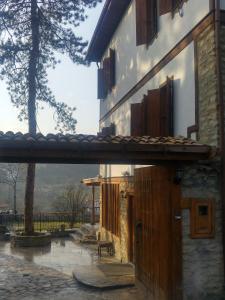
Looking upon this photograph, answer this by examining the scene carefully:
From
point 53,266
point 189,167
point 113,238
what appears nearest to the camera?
point 189,167

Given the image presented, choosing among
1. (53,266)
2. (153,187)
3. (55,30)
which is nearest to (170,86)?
(153,187)

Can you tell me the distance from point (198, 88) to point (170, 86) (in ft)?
5.00

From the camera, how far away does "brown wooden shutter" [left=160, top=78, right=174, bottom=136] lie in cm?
1010

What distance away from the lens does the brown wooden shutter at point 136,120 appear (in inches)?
480

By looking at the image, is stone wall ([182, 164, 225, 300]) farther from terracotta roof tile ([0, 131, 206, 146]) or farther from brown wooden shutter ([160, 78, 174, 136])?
brown wooden shutter ([160, 78, 174, 136])

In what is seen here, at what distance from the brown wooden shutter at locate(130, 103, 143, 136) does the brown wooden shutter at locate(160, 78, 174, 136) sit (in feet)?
5.46

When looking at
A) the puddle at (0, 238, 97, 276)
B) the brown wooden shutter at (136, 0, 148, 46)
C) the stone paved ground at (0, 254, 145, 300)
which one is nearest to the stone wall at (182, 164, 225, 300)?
the stone paved ground at (0, 254, 145, 300)

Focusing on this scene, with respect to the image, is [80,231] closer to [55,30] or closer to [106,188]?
[106,188]

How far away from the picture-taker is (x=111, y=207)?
16984mm

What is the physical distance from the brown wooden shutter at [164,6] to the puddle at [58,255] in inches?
301

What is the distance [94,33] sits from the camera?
1809cm

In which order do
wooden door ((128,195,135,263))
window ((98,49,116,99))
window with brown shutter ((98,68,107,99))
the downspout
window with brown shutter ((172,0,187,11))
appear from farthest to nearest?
window with brown shutter ((98,68,107,99)), window ((98,49,116,99)), wooden door ((128,195,135,263)), window with brown shutter ((172,0,187,11)), the downspout

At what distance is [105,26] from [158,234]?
1051cm

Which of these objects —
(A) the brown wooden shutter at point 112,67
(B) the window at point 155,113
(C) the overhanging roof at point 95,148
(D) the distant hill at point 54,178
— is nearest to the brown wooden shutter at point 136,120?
(B) the window at point 155,113
